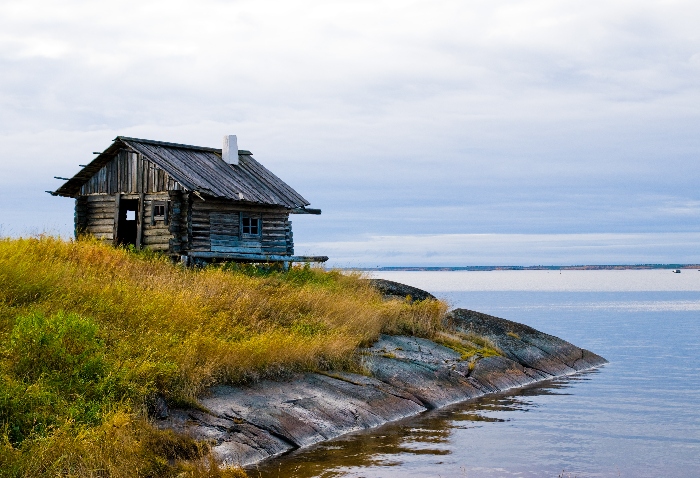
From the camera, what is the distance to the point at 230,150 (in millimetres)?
32156

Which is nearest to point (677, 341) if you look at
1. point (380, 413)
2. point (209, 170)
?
point (209, 170)

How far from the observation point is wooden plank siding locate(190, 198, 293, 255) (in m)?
27.9

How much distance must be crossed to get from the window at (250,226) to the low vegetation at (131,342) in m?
5.28

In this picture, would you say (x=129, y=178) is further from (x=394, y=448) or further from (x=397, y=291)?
(x=394, y=448)

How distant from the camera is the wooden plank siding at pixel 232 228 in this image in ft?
91.5

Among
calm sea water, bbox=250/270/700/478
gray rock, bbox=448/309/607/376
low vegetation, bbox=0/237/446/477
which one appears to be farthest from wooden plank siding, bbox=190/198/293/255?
calm sea water, bbox=250/270/700/478

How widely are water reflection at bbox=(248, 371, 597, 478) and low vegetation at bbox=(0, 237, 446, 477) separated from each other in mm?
1703

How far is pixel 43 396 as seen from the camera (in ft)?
36.0

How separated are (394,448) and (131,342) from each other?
5.12m

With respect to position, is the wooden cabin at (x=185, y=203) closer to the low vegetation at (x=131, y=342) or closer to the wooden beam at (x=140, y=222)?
the wooden beam at (x=140, y=222)

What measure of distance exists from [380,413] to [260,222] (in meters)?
15.3

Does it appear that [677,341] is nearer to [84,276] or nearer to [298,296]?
[298,296]

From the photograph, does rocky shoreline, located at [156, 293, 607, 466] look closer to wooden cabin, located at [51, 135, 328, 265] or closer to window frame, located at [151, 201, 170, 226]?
wooden cabin, located at [51, 135, 328, 265]

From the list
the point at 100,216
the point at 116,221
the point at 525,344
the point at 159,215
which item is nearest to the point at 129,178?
the point at 116,221
